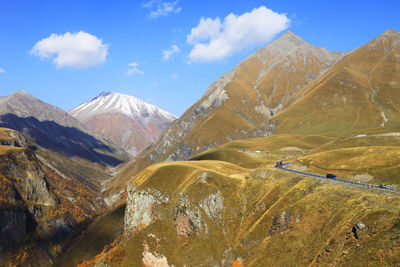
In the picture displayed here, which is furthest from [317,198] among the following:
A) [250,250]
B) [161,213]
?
[161,213]

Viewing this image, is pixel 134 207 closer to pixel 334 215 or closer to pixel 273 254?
pixel 273 254

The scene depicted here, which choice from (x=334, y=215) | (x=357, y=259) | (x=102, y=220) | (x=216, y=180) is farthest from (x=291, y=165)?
(x=102, y=220)

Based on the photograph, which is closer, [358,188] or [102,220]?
[358,188]

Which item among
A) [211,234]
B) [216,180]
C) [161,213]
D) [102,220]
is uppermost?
[216,180]

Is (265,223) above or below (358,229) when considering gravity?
below

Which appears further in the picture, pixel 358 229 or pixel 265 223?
pixel 265 223

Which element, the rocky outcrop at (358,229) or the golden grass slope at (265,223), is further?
the rocky outcrop at (358,229)

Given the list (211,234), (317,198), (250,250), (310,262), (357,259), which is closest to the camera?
(357,259)

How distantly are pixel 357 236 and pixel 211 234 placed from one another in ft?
167

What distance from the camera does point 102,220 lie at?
185 meters

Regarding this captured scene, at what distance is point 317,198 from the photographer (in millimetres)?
66188

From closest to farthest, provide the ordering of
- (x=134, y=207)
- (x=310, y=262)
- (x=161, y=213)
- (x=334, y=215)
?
(x=310, y=262)
(x=334, y=215)
(x=161, y=213)
(x=134, y=207)

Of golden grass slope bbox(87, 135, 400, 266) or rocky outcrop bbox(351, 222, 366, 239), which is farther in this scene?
rocky outcrop bbox(351, 222, 366, 239)

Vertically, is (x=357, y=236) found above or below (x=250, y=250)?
above
